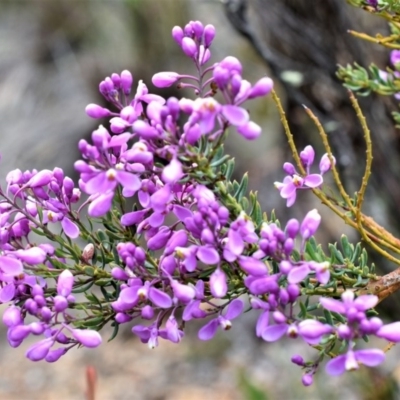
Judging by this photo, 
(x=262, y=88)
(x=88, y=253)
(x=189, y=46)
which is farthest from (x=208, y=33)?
(x=88, y=253)

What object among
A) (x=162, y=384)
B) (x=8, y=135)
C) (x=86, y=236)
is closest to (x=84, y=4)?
(x=8, y=135)

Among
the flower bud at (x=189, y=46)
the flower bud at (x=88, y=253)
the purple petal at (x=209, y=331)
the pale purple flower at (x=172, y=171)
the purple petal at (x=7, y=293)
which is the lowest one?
the purple petal at (x=209, y=331)


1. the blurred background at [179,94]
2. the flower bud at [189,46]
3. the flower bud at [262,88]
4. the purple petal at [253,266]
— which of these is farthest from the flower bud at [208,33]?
the blurred background at [179,94]

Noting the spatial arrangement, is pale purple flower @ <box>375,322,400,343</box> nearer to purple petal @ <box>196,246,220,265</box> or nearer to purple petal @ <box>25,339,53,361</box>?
purple petal @ <box>196,246,220,265</box>

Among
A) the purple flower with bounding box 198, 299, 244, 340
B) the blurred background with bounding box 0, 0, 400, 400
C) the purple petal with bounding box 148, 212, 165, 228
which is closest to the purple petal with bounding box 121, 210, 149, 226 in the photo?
the purple petal with bounding box 148, 212, 165, 228

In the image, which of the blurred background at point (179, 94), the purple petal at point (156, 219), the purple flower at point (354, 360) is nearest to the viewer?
the purple flower at point (354, 360)

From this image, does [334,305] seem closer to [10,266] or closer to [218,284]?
[218,284]

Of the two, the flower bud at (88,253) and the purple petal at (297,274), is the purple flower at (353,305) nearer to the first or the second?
the purple petal at (297,274)
